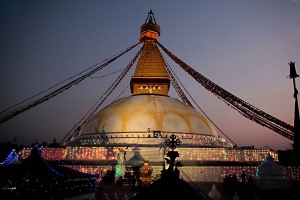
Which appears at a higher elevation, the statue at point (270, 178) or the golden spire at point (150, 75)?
the golden spire at point (150, 75)

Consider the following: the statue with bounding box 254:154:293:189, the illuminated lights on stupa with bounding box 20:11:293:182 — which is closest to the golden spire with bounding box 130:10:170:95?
the illuminated lights on stupa with bounding box 20:11:293:182

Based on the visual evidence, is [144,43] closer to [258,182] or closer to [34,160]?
[258,182]

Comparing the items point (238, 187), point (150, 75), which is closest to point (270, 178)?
point (238, 187)

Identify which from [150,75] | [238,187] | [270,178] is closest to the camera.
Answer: [238,187]

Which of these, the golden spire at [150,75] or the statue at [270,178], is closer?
the statue at [270,178]

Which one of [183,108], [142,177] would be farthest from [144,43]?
[142,177]

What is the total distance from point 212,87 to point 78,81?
1028 cm

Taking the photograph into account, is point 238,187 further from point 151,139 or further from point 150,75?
point 150,75

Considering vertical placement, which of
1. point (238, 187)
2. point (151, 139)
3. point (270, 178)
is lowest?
point (238, 187)

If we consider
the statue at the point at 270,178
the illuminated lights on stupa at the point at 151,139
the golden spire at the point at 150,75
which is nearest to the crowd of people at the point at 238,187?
the statue at the point at 270,178

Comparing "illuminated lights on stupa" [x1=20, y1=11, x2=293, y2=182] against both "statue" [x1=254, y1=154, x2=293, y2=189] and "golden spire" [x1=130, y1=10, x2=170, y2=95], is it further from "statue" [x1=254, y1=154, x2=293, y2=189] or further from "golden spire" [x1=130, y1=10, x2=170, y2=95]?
"statue" [x1=254, y1=154, x2=293, y2=189]

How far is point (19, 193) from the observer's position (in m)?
8.91

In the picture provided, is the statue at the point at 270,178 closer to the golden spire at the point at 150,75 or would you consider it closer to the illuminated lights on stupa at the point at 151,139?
the illuminated lights on stupa at the point at 151,139

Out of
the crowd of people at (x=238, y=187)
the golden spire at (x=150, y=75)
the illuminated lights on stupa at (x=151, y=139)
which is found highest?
the golden spire at (x=150, y=75)
